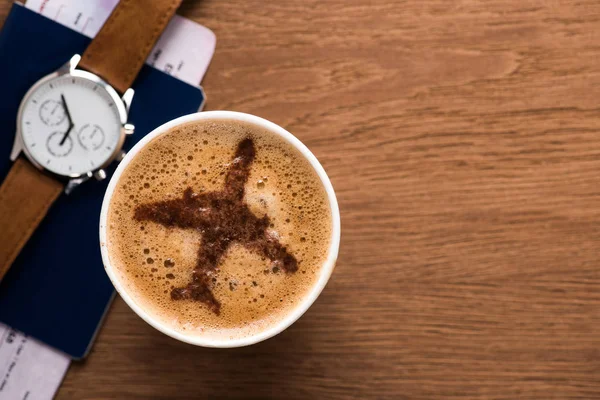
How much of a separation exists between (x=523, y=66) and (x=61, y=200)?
30.1 inches

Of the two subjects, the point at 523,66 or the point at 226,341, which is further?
the point at 523,66

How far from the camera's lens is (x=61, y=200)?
924 millimetres

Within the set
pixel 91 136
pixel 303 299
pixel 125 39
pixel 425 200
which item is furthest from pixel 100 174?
pixel 425 200

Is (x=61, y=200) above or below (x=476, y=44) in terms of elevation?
below

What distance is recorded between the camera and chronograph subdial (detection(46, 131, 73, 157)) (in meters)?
0.91

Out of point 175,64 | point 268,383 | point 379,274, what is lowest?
point 268,383

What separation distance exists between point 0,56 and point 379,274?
684 mm

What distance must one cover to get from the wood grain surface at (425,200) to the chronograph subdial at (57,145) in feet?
0.71

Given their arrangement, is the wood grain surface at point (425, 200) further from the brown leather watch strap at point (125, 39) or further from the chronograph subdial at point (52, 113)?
the chronograph subdial at point (52, 113)

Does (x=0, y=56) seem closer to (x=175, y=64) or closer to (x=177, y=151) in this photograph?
(x=175, y=64)

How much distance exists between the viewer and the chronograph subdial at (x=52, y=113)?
0.91 metres

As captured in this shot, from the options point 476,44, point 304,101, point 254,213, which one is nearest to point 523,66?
point 476,44

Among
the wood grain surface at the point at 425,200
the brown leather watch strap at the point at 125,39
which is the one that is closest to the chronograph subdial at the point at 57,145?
the brown leather watch strap at the point at 125,39

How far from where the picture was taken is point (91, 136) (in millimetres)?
911
